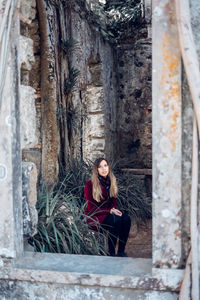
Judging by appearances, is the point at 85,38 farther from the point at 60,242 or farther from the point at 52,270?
the point at 52,270

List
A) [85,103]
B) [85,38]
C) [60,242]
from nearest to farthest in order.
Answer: [60,242] → [85,38] → [85,103]

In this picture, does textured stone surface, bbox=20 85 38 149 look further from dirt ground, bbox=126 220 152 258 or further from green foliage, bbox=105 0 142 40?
green foliage, bbox=105 0 142 40

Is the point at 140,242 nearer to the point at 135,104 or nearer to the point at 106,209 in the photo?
the point at 106,209

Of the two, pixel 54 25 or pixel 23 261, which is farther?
pixel 54 25

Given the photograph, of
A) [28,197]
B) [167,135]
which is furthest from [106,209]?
[167,135]

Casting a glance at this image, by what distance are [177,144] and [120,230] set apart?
2.17m

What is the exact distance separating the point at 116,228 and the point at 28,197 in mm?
1625

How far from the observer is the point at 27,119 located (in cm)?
259

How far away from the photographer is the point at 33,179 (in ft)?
8.25

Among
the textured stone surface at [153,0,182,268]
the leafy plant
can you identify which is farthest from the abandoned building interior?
the leafy plant

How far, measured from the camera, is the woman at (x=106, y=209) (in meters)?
3.82

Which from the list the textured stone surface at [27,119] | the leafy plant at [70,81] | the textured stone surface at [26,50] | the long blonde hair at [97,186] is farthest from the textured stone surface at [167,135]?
the leafy plant at [70,81]

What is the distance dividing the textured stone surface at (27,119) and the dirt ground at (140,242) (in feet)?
8.23

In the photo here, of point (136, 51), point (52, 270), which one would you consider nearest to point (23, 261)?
point (52, 270)
